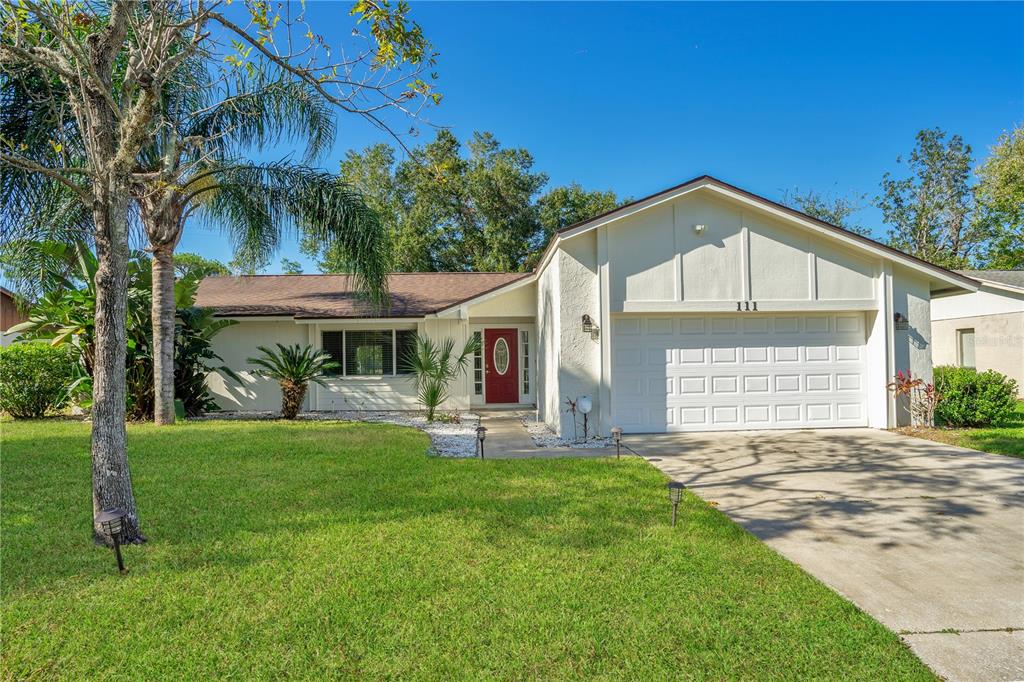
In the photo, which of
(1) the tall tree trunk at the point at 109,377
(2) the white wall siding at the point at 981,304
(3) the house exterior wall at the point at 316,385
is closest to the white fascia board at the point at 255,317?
(3) the house exterior wall at the point at 316,385

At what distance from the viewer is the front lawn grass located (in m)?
8.44

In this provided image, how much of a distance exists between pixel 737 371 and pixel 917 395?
Answer: 11.4 feet

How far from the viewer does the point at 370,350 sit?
14711mm

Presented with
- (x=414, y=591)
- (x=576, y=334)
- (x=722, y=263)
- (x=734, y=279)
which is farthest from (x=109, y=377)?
(x=734, y=279)

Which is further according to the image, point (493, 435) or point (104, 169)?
point (493, 435)

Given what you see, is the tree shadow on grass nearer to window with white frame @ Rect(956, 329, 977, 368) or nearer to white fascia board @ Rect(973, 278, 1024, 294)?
white fascia board @ Rect(973, 278, 1024, 294)

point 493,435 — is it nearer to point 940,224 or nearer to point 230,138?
point 230,138

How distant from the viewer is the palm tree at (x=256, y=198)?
10.2m

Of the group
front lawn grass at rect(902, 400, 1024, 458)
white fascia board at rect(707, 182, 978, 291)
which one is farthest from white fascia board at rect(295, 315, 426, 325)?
front lawn grass at rect(902, 400, 1024, 458)

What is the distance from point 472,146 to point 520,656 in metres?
29.0

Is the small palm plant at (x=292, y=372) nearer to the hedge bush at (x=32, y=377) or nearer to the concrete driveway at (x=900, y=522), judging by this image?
the hedge bush at (x=32, y=377)

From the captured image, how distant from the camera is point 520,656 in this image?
114 inches

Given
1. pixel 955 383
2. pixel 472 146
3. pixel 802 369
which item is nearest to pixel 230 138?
pixel 802 369

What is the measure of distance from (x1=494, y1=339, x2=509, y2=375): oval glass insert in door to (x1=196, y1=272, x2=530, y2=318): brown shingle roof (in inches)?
61.0
